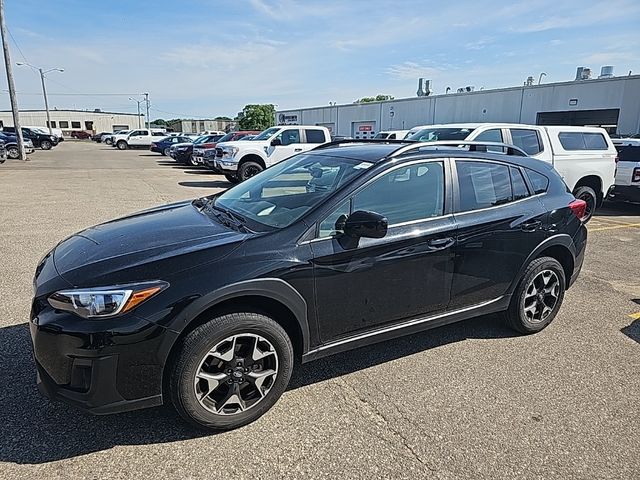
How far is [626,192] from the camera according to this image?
35.0 feet

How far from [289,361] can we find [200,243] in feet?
3.06

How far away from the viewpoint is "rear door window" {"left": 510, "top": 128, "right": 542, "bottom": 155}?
9.37 meters

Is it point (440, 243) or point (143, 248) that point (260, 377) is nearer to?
point (143, 248)

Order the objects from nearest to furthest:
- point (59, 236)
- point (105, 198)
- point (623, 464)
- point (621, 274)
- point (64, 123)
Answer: point (623, 464) → point (621, 274) → point (59, 236) → point (105, 198) → point (64, 123)

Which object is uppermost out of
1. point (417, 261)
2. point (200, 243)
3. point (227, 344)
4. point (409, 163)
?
point (409, 163)

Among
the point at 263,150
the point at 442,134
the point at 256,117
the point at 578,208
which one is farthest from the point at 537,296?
the point at 256,117

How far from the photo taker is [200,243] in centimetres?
284

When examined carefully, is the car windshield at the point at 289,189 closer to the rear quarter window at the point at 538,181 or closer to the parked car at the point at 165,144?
the rear quarter window at the point at 538,181

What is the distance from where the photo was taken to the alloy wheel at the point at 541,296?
13.5ft

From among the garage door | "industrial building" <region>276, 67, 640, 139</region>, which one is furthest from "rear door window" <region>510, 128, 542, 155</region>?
the garage door

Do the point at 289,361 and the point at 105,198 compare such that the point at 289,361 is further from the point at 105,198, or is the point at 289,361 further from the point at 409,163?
the point at 105,198

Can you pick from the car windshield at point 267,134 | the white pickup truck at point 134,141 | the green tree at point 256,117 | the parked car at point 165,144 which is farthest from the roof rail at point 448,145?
the green tree at point 256,117

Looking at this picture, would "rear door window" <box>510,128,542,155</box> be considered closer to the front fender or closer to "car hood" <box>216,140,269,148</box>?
the front fender

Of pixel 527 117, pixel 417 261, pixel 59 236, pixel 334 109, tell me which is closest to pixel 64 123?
pixel 334 109
